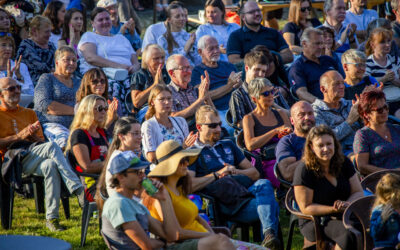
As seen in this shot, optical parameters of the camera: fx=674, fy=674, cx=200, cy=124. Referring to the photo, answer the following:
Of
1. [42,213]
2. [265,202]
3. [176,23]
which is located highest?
[176,23]

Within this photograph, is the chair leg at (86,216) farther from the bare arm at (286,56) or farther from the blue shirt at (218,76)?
the bare arm at (286,56)

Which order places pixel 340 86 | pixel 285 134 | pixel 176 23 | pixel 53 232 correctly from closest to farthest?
pixel 53 232 < pixel 285 134 < pixel 340 86 < pixel 176 23

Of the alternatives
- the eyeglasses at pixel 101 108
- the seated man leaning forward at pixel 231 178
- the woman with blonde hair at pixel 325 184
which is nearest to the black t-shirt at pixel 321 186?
the woman with blonde hair at pixel 325 184

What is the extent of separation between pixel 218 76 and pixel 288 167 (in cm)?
255

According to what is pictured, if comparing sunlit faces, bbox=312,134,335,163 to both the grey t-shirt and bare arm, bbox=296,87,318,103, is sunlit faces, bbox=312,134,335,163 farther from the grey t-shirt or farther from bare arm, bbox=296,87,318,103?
bare arm, bbox=296,87,318,103

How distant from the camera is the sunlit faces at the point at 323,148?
5.58m

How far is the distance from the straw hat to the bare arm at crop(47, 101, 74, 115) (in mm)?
2759

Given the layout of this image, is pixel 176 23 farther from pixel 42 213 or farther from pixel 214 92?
pixel 42 213

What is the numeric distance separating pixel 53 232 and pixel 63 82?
2095mm

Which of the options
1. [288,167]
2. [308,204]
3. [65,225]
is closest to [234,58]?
[288,167]

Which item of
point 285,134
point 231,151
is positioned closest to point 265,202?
point 231,151

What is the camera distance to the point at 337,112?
754 centimetres

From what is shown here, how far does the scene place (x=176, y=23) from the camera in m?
9.70

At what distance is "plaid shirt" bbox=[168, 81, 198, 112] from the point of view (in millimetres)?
7846
